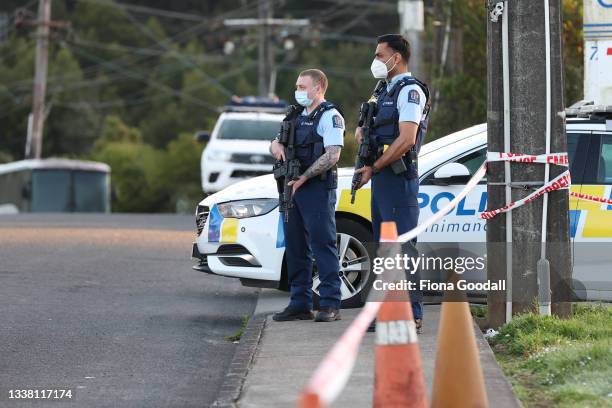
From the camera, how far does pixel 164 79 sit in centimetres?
9812

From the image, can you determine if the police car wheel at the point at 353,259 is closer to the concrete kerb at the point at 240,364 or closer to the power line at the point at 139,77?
the concrete kerb at the point at 240,364

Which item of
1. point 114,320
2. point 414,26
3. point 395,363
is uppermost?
point 414,26

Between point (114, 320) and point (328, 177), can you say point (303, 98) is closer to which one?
point (328, 177)

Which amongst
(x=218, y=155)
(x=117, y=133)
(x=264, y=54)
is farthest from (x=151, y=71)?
(x=218, y=155)

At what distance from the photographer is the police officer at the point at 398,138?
927 cm

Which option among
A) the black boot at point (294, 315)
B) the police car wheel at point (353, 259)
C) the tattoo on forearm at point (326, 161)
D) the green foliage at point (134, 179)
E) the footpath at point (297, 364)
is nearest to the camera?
the footpath at point (297, 364)

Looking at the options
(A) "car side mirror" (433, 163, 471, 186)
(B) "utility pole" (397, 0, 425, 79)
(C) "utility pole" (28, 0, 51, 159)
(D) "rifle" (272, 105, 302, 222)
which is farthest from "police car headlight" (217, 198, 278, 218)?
(C) "utility pole" (28, 0, 51, 159)

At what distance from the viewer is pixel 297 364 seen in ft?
27.9

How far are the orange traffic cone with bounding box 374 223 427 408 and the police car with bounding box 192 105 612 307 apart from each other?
3933 mm

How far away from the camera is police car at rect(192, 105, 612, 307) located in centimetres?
1073

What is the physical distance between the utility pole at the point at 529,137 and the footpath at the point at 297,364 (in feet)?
2.19

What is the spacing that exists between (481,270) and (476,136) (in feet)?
4.01

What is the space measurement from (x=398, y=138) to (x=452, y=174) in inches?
68.5

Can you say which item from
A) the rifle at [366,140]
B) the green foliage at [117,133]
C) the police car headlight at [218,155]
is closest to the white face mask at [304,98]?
the rifle at [366,140]
